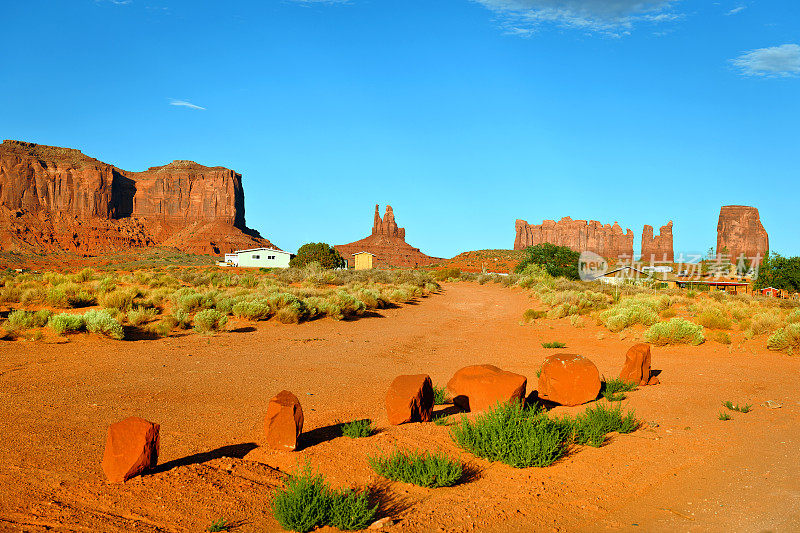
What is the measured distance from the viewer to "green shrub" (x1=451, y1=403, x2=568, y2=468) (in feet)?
19.8

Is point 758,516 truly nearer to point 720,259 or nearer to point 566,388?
point 566,388

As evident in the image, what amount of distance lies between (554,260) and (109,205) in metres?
113

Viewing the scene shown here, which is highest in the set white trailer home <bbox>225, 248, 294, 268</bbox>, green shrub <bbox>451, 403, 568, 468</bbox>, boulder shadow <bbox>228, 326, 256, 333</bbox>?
white trailer home <bbox>225, 248, 294, 268</bbox>

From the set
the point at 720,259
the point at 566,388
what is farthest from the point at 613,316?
→ the point at 720,259

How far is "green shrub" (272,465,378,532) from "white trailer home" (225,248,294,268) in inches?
2770

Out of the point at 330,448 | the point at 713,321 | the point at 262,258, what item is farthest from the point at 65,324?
the point at 262,258

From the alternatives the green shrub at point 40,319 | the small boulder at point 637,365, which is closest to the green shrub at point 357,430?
the small boulder at point 637,365

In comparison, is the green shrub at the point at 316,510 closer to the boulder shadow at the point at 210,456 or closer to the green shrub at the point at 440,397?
the boulder shadow at the point at 210,456

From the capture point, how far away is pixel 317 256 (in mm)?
63312

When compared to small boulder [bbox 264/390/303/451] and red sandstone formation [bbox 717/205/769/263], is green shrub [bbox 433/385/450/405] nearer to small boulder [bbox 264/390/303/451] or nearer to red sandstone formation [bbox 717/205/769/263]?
small boulder [bbox 264/390/303/451]

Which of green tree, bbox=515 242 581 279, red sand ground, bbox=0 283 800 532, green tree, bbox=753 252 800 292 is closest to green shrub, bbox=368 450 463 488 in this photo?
red sand ground, bbox=0 283 800 532

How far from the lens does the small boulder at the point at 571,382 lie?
29.4 feet

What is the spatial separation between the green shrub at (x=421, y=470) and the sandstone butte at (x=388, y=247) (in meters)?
101

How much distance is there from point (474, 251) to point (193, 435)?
4555 inches
